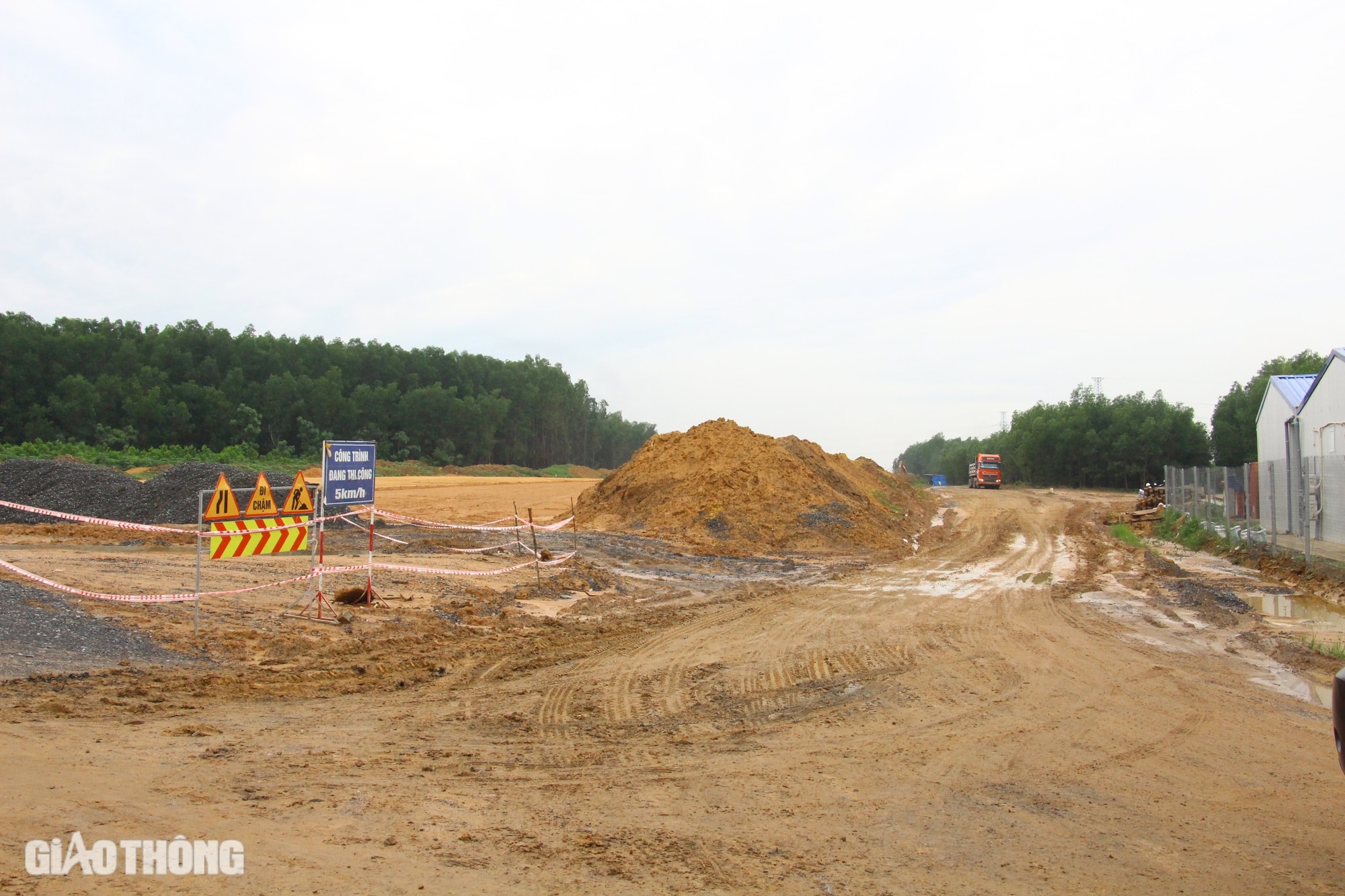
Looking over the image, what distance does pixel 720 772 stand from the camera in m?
5.75

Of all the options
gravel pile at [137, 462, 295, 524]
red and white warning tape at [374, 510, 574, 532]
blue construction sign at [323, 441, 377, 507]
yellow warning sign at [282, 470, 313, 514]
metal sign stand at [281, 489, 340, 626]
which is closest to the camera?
metal sign stand at [281, 489, 340, 626]

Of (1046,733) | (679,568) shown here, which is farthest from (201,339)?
(1046,733)

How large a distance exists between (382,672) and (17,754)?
376cm

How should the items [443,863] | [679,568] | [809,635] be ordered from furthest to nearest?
Answer: [679,568], [809,635], [443,863]

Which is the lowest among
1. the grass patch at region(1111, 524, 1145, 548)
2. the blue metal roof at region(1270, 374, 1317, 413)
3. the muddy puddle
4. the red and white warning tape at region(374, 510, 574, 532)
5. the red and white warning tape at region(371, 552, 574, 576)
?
the muddy puddle

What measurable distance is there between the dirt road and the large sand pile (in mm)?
15714

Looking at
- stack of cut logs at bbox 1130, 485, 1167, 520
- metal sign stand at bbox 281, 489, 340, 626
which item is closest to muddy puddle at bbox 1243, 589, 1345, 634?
metal sign stand at bbox 281, 489, 340, 626

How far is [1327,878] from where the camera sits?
4.17 metres

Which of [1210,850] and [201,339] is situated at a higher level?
[201,339]

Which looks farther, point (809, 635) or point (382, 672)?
point (809, 635)

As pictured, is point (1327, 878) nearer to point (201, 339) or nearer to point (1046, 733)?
point (1046, 733)

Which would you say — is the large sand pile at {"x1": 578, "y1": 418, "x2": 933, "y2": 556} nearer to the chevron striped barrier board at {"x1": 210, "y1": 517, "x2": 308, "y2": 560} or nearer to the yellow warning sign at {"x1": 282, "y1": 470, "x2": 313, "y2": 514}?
the yellow warning sign at {"x1": 282, "y1": 470, "x2": 313, "y2": 514}

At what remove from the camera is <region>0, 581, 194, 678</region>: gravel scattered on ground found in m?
8.02

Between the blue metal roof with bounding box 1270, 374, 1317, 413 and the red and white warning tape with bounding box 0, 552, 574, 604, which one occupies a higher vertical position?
the blue metal roof with bounding box 1270, 374, 1317, 413
